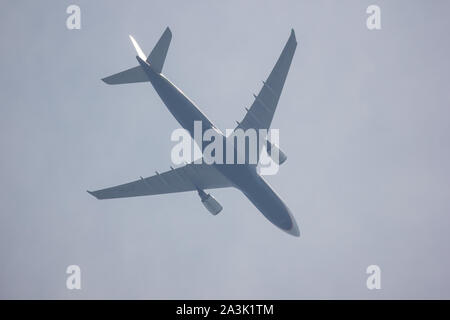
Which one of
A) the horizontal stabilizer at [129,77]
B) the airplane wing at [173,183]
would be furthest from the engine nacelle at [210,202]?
the horizontal stabilizer at [129,77]

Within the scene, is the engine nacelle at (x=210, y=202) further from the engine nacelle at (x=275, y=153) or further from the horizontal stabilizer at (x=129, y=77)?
the horizontal stabilizer at (x=129, y=77)

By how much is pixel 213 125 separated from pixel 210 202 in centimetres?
620

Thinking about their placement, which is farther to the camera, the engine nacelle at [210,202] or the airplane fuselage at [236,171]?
the engine nacelle at [210,202]

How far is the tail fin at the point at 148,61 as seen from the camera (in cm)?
3362

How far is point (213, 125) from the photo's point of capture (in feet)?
112

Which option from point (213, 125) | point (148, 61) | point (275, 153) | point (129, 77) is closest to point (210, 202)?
point (213, 125)

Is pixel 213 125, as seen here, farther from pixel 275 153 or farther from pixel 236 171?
pixel 275 153

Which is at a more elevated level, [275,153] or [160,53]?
[160,53]

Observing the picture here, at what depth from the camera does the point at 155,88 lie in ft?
111

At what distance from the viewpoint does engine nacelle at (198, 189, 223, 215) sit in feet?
120

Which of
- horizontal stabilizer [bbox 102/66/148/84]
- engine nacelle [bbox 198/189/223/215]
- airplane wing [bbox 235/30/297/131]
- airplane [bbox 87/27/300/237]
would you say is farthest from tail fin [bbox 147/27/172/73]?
engine nacelle [bbox 198/189/223/215]

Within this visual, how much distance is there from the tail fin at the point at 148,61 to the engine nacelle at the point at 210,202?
9549 millimetres
